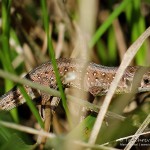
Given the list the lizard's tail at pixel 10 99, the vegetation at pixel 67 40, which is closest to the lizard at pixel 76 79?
the lizard's tail at pixel 10 99

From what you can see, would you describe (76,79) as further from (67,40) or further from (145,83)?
(67,40)

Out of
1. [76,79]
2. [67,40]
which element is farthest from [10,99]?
[67,40]

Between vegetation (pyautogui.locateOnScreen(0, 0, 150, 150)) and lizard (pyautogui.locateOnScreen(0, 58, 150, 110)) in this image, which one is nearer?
lizard (pyautogui.locateOnScreen(0, 58, 150, 110))

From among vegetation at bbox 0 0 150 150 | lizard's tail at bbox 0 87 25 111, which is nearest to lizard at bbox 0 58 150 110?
lizard's tail at bbox 0 87 25 111

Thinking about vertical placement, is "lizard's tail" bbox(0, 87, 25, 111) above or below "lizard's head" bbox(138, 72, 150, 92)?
below

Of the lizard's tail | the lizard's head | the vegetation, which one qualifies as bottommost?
the lizard's tail

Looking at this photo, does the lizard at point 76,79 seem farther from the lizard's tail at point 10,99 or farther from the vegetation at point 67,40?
the vegetation at point 67,40

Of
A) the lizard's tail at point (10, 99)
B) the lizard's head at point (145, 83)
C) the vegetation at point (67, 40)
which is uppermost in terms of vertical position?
the vegetation at point (67, 40)

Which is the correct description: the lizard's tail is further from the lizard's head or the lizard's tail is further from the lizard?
the lizard's head
